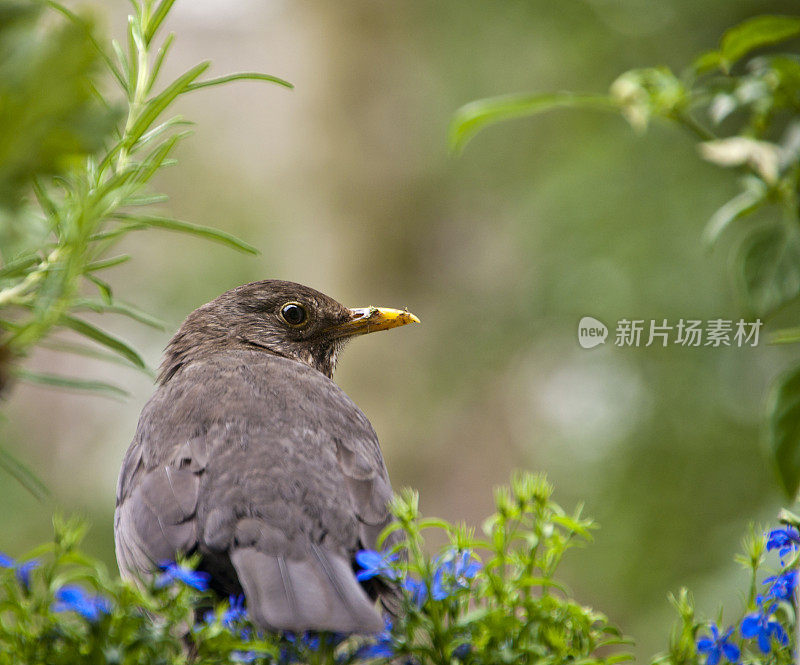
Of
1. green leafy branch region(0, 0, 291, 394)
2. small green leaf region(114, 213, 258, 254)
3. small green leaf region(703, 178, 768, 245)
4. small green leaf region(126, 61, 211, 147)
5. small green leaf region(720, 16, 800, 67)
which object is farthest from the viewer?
small green leaf region(703, 178, 768, 245)

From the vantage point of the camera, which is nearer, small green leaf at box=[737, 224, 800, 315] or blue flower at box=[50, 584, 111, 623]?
blue flower at box=[50, 584, 111, 623]

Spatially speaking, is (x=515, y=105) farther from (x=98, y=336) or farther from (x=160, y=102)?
(x=98, y=336)

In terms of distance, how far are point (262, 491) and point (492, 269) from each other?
226 inches

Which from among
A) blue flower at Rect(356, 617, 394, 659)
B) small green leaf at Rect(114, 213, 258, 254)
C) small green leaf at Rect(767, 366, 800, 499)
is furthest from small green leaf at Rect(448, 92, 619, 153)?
blue flower at Rect(356, 617, 394, 659)

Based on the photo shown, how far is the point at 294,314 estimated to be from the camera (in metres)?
3.71

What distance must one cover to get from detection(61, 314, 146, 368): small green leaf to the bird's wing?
23.5 inches

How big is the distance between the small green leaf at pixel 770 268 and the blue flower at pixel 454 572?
1.20 metres

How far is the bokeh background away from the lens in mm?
6246

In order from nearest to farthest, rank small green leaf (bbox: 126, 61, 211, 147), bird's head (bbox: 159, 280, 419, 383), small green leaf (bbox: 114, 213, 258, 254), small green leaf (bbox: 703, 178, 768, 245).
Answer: small green leaf (bbox: 114, 213, 258, 254), small green leaf (bbox: 126, 61, 211, 147), small green leaf (bbox: 703, 178, 768, 245), bird's head (bbox: 159, 280, 419, 383)

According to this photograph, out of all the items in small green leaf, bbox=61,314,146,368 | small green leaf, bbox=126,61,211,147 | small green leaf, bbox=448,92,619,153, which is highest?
small green leaf, bbox=448,92,619,153

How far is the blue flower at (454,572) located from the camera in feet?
5.41

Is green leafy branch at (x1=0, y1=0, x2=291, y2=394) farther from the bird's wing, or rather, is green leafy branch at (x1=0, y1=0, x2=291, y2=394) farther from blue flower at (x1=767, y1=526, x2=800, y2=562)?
blue flower at (x1=767, y1=526, x2=800, y2=562)

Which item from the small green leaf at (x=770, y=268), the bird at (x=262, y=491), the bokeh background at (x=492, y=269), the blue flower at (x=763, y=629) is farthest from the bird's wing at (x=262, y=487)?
the bokeh background at (x=492, y=269)

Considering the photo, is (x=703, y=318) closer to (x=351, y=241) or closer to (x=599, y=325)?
(x=599, y=325)
